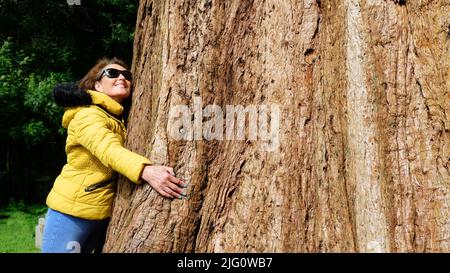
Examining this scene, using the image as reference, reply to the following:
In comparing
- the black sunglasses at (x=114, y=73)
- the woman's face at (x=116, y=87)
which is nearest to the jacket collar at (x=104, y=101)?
the woman's face at (x=116, y=87)

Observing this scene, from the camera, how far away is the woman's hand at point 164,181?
2.62m

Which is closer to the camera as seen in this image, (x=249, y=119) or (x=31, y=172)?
(x=249, y=119)

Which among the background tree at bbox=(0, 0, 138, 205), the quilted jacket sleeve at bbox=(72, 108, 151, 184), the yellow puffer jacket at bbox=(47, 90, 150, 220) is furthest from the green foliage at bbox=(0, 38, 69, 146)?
the quilted jacket sleeve at bbox=(72, 108, 151, 184)

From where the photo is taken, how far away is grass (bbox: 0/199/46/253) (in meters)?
7.36

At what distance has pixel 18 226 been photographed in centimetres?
875

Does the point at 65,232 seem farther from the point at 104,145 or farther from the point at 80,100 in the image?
the point at 80,100

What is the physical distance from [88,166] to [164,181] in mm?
656

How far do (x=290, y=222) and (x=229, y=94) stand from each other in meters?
0.83

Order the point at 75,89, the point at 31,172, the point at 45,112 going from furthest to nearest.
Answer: the point at 31,172
the point at 45,112
the point at 75,89

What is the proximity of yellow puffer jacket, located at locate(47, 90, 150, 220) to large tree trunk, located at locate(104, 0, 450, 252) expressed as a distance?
175 mm

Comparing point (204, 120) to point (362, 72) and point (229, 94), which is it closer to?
point (229, 94)

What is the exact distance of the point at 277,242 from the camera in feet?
8.41
